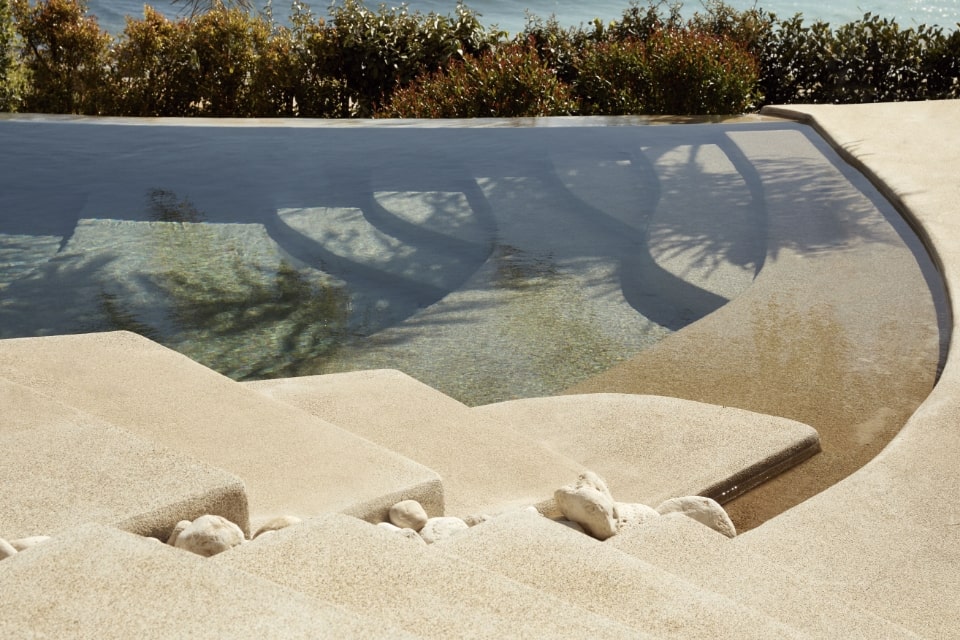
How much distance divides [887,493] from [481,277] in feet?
10.7

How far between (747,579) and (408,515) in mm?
917

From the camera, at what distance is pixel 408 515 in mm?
2689

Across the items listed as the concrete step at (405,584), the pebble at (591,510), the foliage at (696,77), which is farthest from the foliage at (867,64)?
the concrete step at (405,584)

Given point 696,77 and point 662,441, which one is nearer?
point 662,441

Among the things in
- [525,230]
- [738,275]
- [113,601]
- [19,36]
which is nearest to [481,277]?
[525,230]

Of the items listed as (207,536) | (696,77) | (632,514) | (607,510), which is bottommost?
(632,514)

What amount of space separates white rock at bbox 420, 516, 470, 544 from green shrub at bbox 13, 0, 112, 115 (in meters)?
9.35

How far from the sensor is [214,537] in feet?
7.19

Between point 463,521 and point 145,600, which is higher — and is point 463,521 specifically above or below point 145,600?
below

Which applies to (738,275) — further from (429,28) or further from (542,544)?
(429,28)

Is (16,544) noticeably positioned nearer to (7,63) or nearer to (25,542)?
(25,542)

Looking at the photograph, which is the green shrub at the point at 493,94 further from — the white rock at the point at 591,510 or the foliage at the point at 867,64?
the white rock at the point at 591,510

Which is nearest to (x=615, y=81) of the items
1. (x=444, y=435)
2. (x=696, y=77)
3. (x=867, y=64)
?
(x=696, y=77)

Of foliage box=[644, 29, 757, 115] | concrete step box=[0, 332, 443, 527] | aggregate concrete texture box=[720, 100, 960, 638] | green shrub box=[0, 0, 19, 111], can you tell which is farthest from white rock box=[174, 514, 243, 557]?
green shrub box=[0, 0, 19, 111]
